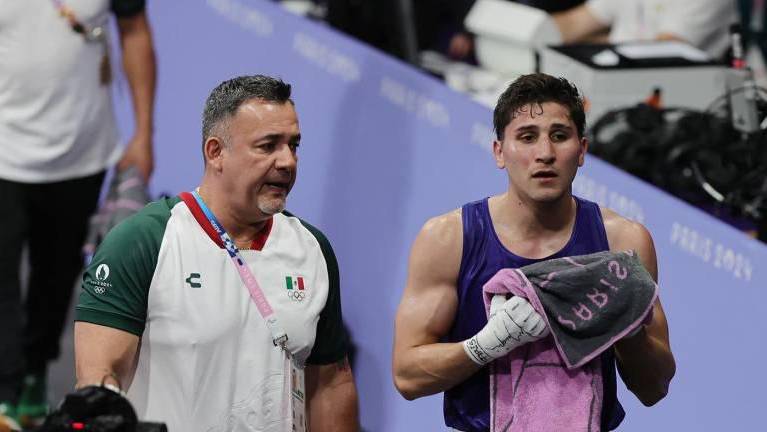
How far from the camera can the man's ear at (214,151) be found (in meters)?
3.45

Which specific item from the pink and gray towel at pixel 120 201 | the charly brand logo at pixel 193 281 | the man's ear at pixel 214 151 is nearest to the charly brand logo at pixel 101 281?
the charly brand logo at pixel 193 281

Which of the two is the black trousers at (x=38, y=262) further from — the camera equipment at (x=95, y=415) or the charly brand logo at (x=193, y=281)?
the camera equipment at (x=95, y=415)

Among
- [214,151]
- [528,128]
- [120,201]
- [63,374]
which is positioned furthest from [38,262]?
[528,128]

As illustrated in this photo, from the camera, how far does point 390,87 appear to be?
5902 mm

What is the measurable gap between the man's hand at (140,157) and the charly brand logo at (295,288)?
224 cm

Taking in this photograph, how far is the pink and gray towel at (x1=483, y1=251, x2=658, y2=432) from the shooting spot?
3281mm

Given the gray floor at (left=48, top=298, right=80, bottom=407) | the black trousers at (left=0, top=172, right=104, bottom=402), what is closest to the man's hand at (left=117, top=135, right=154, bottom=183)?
the black trousers at (left=0, top=172, right=104, bottom=402)

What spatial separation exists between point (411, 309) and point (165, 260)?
0.57 meters

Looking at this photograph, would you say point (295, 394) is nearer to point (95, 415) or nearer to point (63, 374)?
point (95, 415)

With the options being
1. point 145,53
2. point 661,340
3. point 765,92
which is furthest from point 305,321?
point 145,53

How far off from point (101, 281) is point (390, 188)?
255 cm

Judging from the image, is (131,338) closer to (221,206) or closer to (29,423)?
(221,206)

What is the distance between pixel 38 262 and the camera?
5.81 m

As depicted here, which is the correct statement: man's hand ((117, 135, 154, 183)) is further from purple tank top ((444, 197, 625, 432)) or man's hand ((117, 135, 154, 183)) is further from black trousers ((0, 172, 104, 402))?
purple tank top ((444, 197, 625, 432))
